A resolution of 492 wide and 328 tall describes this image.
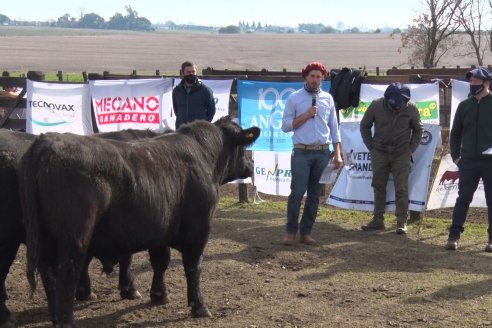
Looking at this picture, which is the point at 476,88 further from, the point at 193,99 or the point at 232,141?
the point at 193,99

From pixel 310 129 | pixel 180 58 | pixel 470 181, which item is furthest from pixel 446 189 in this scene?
pixel 180 58

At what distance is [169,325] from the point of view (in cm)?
679

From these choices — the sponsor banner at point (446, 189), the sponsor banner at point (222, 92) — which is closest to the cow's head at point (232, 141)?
the sponsor banner at point (446, 189)

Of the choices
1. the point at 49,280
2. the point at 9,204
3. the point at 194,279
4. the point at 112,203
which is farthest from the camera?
the point at 194,279

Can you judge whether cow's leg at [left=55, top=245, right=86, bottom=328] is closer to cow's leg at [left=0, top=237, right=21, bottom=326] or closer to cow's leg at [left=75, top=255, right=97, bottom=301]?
cow's leg at [left=0, top=237, right=21, bottom=326]

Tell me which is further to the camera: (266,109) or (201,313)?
(266,109)

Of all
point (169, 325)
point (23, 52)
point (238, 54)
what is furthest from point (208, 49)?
point (169, 325)

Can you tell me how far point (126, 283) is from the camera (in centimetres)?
A: 748

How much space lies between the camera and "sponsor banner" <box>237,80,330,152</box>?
12.1 metres

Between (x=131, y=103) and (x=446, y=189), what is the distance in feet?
17.2

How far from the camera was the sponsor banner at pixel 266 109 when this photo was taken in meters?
12.1

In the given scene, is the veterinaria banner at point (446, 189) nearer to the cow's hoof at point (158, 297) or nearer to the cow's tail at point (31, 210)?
the cow's hoof at point (158, 297)

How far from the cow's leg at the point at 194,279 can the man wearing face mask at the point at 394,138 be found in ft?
12.8

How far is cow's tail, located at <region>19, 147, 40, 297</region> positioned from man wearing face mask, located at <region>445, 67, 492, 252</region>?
16.5ft
